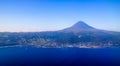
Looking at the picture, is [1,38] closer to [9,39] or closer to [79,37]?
[9,39]

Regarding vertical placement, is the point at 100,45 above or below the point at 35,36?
below

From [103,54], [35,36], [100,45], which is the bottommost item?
[103,54]

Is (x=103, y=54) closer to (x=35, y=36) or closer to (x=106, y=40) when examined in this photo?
(x=106, y=40)

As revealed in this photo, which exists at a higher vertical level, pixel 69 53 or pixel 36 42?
pixel 36 42

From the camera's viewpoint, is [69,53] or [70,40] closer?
[70,40]

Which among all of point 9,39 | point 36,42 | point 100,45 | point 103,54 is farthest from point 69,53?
point 9,39

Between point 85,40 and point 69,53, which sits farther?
point 69,53

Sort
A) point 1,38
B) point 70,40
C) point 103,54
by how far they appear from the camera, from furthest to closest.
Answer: point 103,54 → point 70,40 → point 1,38

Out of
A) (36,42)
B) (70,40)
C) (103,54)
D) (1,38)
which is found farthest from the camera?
(103,54)

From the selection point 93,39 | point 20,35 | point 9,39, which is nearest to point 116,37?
point 93,39
